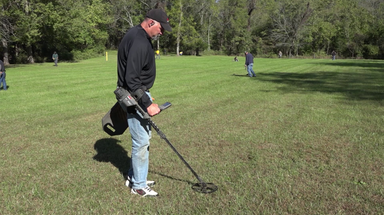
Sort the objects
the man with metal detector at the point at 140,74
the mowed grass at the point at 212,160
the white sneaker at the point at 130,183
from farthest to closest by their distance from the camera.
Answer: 1. the white sneaker at the point at 130,183
2. the mowed grass at the point at 212,160
3. the man with metal detector at the point at 140,74

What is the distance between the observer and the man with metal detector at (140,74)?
12.1 feet

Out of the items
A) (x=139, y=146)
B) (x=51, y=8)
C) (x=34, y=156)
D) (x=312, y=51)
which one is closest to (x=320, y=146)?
(x=139, y=146)

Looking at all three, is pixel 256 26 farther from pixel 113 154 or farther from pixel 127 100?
pixel 127 100

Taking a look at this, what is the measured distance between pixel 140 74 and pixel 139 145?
927 mm

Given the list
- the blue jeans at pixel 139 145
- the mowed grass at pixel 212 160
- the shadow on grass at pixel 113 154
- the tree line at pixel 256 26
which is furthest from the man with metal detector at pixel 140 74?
the tree line at pixel 256 26

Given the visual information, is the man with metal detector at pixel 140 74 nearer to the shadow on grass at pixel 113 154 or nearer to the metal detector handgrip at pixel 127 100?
the metal detector handgrip at pixel 127 100

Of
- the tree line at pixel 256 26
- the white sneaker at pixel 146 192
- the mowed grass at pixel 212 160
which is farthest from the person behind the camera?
the tree line at pixel 256 26

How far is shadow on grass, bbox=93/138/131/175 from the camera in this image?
5270 millimetres

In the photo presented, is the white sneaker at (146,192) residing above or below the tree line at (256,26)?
below

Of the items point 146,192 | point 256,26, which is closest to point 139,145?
point 146,192

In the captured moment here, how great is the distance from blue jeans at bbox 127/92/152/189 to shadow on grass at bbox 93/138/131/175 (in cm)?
87

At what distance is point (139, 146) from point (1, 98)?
10.7 m

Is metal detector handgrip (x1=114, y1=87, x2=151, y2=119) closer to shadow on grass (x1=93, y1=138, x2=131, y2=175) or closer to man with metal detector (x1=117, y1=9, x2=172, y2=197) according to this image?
man with metal detector (x1=117, y1=9, x2=172, y2=197)

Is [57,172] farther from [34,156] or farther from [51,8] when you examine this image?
[51,8]
